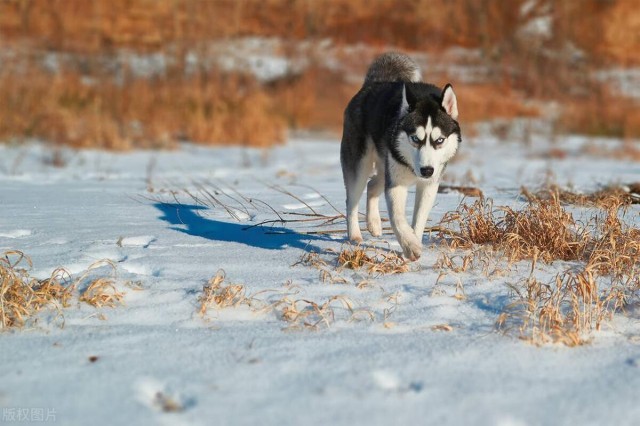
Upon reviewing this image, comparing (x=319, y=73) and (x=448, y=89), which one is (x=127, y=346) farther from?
(x=319, y=73)

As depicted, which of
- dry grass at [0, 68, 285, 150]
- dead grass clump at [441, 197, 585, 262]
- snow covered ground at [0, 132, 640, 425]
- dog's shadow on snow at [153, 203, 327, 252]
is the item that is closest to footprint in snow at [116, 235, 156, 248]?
snow covered ground at [0, 132, 640, 425]

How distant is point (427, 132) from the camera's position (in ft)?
13.4

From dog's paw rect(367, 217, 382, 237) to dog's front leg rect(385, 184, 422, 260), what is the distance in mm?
485

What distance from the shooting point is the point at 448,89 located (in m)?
4.24

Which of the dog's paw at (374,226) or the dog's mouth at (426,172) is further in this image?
the dog's paw at (374,226)

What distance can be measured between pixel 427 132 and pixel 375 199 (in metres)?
0.86

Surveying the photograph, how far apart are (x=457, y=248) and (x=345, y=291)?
932mm

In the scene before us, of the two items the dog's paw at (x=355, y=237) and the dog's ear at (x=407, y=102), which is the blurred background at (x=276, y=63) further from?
the dog's ear at (x=407, y=102)

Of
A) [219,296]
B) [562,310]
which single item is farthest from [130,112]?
[562,310]

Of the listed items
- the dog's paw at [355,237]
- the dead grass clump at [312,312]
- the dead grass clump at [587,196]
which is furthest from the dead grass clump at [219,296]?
the dead grass clump at [587,196]

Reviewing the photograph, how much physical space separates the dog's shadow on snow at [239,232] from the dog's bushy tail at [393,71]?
133cm

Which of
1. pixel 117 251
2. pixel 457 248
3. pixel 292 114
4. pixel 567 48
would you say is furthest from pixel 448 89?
pixel 567 48

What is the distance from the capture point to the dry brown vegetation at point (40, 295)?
3105 millimetres

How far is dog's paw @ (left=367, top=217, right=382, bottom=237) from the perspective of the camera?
472 cm
